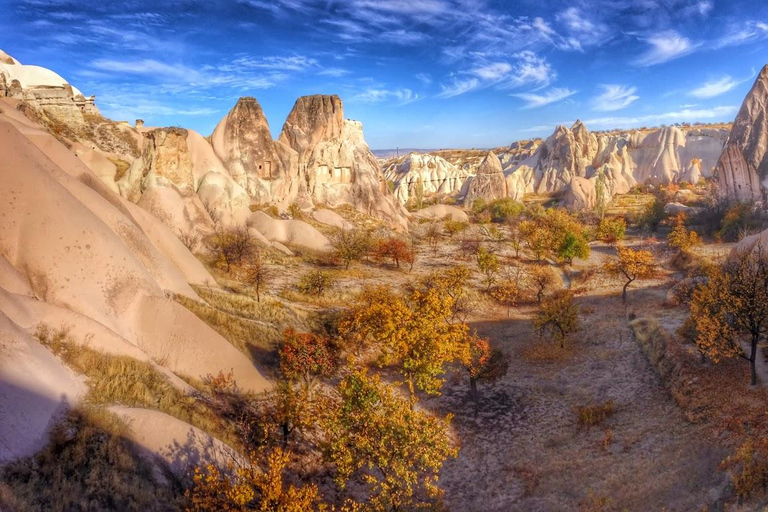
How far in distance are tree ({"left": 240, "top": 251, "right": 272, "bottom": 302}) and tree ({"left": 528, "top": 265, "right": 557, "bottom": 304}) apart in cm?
1999

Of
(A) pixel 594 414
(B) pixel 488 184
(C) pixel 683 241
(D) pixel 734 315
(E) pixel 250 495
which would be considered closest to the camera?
(E) pixel 250 495

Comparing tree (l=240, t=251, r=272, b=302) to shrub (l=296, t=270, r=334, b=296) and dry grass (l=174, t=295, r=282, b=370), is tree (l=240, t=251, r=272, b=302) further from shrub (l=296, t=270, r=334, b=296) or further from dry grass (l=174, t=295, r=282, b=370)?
dry grass (l=174, t=295, r=282, b=370)

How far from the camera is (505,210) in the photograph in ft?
236

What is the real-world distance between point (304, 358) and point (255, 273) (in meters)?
13.0

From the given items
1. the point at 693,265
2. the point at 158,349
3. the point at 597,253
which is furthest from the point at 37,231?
the point at 597,253

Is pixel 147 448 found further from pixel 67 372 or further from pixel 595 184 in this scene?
pixel 595 184

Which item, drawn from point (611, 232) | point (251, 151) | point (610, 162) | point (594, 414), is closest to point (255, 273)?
point (594, 414)

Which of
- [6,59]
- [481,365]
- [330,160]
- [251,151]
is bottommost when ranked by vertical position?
[481,365]

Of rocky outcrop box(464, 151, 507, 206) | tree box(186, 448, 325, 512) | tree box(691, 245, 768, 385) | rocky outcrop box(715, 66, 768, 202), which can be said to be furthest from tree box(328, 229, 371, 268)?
rocky outcrop box(715, 66, 768, 202)

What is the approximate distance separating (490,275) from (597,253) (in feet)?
57.4

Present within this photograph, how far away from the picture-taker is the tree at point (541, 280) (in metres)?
35.6

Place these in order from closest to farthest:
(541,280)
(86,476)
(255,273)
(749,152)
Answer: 1. (86,476)
2. (255,273)
3. (541,280)
4. (749,152)

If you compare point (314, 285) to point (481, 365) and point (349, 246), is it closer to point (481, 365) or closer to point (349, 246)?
point (349, 246)

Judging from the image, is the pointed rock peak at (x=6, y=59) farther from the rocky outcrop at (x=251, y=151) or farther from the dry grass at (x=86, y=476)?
the dry grass at (x=86, y=476)
